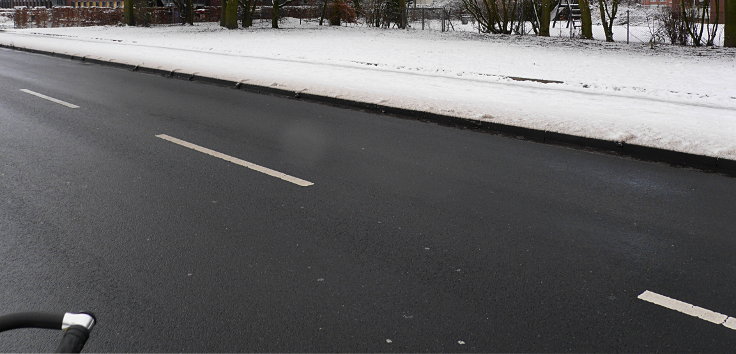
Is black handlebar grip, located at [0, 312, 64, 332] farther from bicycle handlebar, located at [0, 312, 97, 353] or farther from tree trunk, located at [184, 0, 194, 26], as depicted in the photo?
tree trunk, located at [184, 0, 194, 26]

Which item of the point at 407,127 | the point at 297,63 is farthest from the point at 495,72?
the point at 407,127

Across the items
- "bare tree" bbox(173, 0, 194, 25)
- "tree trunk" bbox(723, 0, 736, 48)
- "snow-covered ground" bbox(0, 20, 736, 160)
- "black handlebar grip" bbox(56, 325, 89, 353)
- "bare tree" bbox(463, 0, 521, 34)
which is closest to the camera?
"black handlebar grip" bbox(56, 325, 89, 353)

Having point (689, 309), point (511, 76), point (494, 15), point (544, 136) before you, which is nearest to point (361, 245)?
point (689, 309)

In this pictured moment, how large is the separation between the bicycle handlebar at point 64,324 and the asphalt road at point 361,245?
163 centimetres

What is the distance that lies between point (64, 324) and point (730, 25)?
24.3 m

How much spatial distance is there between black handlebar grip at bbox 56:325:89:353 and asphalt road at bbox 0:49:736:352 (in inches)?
65.6

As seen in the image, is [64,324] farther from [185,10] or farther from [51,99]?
[185,10]

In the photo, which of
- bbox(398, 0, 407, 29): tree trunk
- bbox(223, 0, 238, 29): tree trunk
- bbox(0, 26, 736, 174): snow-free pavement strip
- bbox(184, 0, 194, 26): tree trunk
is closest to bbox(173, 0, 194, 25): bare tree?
bbox(184, 0, 194, 26): tree trunk

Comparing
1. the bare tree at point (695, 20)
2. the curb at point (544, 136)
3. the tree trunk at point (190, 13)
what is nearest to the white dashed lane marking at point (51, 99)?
the curb at point (544, 136)

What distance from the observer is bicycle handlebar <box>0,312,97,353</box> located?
1.81 m

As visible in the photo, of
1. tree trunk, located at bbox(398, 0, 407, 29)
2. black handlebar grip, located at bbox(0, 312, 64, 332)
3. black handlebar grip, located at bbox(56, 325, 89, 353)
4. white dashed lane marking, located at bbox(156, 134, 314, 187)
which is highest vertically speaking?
tree trunk, located at bbox(398, 0, 407, 29)

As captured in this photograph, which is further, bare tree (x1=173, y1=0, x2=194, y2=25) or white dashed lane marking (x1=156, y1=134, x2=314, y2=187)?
bare tree (x1=173, y1=0, x2=194, y2=25)

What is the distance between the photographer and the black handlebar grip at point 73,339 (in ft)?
5.88

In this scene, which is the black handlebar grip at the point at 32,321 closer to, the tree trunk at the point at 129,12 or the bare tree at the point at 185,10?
the tree trunk at the point at 129,12
